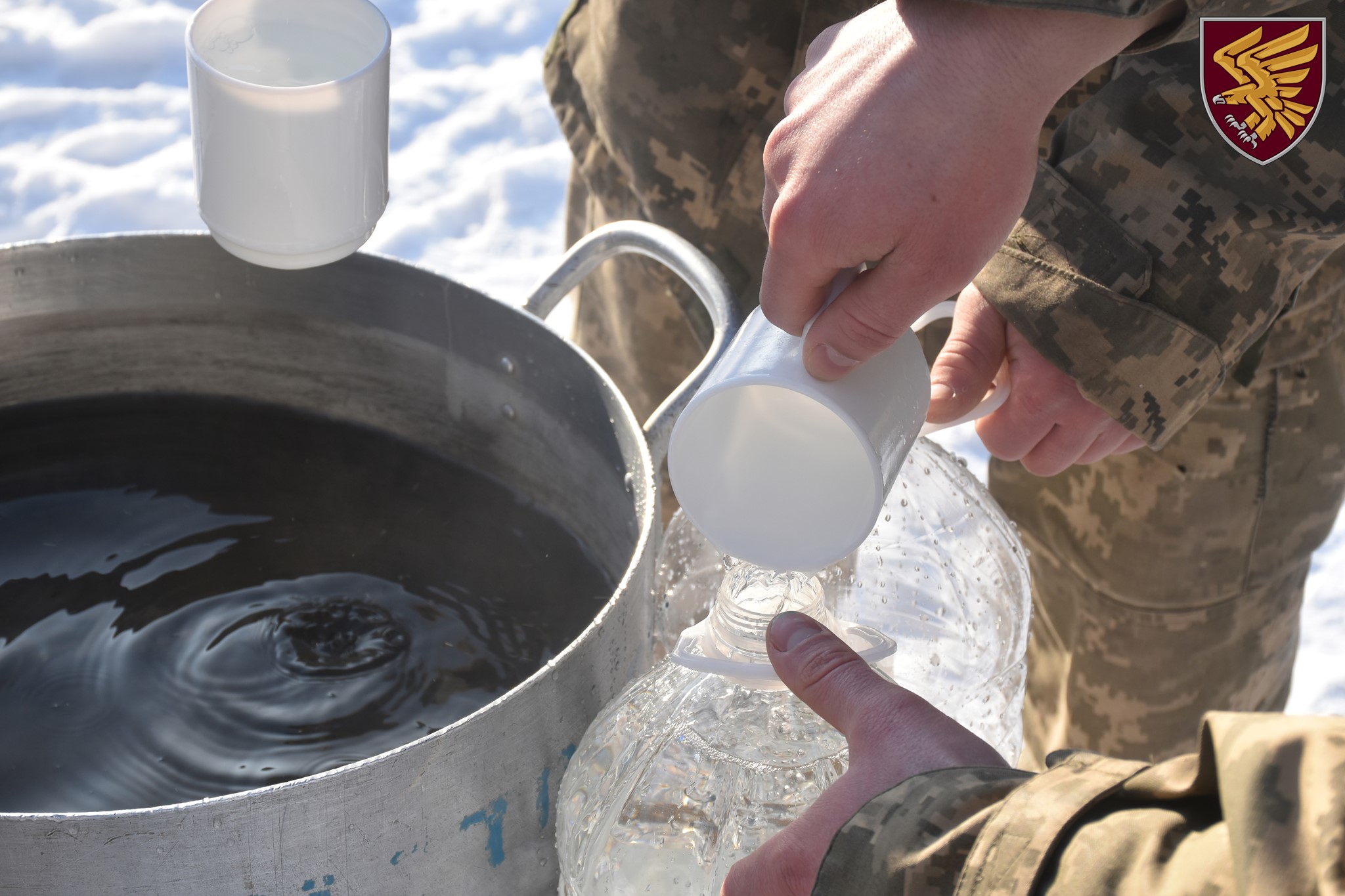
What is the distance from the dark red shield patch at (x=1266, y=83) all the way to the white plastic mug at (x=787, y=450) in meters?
0.40

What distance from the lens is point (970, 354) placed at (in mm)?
1281

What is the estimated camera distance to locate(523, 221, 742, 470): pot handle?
1.18 m

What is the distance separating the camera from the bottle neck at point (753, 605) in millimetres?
1017

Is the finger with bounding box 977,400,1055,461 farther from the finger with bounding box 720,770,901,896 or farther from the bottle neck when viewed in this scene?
the finger with bounding box 720,770,901,896

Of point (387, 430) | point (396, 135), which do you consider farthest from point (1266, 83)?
Result: point (396, 135)

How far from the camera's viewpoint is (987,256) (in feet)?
3.11

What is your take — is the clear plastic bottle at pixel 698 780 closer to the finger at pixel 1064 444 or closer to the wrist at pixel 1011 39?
the finger at pixel 1064 444

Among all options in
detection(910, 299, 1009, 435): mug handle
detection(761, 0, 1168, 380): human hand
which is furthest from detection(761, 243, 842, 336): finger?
detection(910, 299, 1009, 435): mug handle

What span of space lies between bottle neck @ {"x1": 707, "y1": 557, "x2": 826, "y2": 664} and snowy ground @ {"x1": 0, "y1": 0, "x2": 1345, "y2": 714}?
159cm

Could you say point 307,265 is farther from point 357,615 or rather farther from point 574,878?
point 574,878

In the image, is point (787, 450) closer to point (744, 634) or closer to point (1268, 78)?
point (744, 634)

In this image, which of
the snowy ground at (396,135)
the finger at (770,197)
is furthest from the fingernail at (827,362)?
the snowy ground at (396,135)

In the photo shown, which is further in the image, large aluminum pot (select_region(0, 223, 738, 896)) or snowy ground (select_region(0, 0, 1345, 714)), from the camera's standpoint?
snowy ground (select_region(0, 0, 1345, 714))

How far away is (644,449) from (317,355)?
1.93 feet
